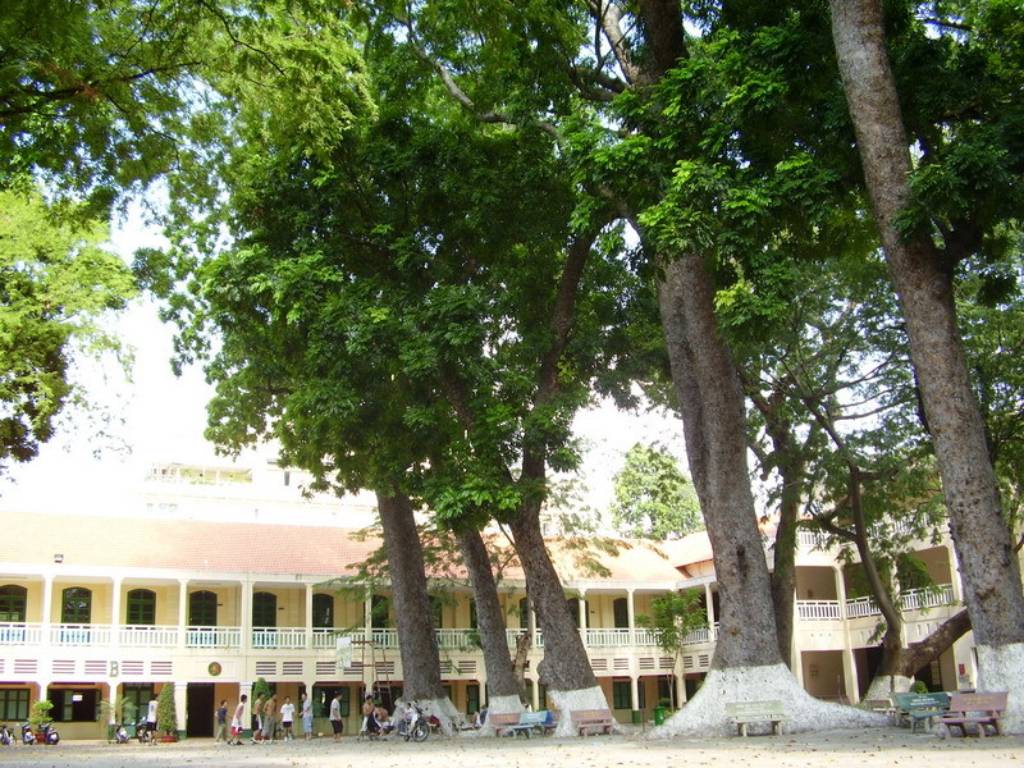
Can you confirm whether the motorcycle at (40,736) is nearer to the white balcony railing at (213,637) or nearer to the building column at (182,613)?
the building column at (182,613)

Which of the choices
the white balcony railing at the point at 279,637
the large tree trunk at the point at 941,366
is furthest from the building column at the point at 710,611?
the large tree trunk at the point at 941,366

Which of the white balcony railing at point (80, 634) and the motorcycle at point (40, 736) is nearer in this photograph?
the motorcycle at point (40, 736)

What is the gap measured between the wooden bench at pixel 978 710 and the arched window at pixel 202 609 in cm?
2690

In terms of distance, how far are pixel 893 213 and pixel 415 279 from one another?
975 centimetres

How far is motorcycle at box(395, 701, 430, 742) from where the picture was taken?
22.9m

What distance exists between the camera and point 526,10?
549 inches

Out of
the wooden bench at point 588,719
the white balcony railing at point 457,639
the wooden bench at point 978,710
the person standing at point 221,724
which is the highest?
the white balcony railing at point 457,639

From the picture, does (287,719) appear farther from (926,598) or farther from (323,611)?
(926,598)

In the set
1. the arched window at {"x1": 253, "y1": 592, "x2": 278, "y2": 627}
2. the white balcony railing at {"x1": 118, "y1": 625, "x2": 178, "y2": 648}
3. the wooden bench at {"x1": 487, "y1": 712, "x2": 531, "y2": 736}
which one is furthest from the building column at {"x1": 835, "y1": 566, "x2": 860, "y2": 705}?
the white balcony railing at {"x1": 118, "y1": 625, "x2": 178, "y2": 648}

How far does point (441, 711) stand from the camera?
80.7 ft

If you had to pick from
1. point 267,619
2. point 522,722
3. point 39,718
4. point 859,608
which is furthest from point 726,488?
point 267,619

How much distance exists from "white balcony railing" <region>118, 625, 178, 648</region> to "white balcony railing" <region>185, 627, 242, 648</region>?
44 cm

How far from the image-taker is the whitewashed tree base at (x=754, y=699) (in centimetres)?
1537

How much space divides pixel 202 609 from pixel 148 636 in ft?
10.6
